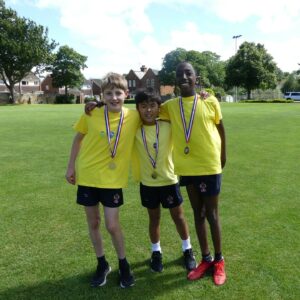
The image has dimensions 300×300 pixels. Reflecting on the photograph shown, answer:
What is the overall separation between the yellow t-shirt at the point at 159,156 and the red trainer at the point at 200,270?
0.93 meters

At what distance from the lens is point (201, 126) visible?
143 inches

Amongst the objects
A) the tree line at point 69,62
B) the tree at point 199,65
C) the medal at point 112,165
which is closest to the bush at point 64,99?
the tree line at point 69,62

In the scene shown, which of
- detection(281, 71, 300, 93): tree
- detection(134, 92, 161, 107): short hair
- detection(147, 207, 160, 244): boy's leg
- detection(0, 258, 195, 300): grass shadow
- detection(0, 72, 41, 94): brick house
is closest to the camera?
detection(0, 258, 195, 300): grass shadow

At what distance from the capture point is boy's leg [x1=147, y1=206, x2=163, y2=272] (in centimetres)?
400

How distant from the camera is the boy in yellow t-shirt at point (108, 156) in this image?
3.59 meters

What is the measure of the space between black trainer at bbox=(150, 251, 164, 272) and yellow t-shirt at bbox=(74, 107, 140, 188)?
974 mm

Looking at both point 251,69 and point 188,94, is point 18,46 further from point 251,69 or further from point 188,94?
point 188,94

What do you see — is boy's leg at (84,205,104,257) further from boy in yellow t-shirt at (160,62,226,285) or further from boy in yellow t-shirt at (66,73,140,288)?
boy in yellow t-shirt at (160,62,226,285)

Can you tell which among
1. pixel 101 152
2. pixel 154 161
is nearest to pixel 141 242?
→ pixel 154 161

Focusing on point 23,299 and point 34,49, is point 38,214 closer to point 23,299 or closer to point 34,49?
point 23,299

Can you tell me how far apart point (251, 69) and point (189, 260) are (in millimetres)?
67526

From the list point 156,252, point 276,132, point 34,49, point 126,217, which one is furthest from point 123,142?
point 34,49

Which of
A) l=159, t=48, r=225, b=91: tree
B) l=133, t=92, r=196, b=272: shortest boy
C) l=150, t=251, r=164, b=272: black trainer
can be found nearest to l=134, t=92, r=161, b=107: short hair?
l=133, t=92, r=196, b=272: shortest boy

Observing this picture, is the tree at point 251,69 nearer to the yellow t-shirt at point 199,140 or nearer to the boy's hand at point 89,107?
the yellow t-shirt at point 199,140
